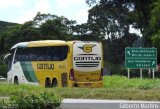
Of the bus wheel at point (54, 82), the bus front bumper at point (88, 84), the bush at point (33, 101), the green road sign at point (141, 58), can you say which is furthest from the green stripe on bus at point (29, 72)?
the bush at point (33, 101)

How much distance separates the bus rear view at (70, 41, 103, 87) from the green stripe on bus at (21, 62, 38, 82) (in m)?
4.53

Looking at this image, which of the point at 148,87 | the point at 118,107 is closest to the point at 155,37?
the point at 148,87

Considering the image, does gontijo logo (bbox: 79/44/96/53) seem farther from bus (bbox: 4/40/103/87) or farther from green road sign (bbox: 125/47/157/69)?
green road sign (bbox: 125/47/157/69)

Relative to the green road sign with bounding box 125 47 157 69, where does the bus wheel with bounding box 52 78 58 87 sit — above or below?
below

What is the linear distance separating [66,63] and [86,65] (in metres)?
1.28

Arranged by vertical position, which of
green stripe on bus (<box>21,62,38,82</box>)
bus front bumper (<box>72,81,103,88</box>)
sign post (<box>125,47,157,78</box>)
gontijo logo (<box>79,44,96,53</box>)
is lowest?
bus front bumper (<box>72,81,103,88</box>)

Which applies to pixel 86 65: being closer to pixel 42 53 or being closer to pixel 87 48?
pixel 87 48

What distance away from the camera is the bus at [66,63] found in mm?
30672

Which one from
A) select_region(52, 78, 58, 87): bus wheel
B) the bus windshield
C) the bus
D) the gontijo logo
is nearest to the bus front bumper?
the bus

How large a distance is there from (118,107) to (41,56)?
60.8 feet

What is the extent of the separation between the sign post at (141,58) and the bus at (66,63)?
1778 mm

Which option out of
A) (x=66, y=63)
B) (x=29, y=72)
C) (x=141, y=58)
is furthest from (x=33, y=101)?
(x=29, y=72)

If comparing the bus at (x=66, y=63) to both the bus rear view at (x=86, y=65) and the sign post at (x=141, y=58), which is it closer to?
the bus rear view at (x=86, y=65)

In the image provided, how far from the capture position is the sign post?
30875 mm
